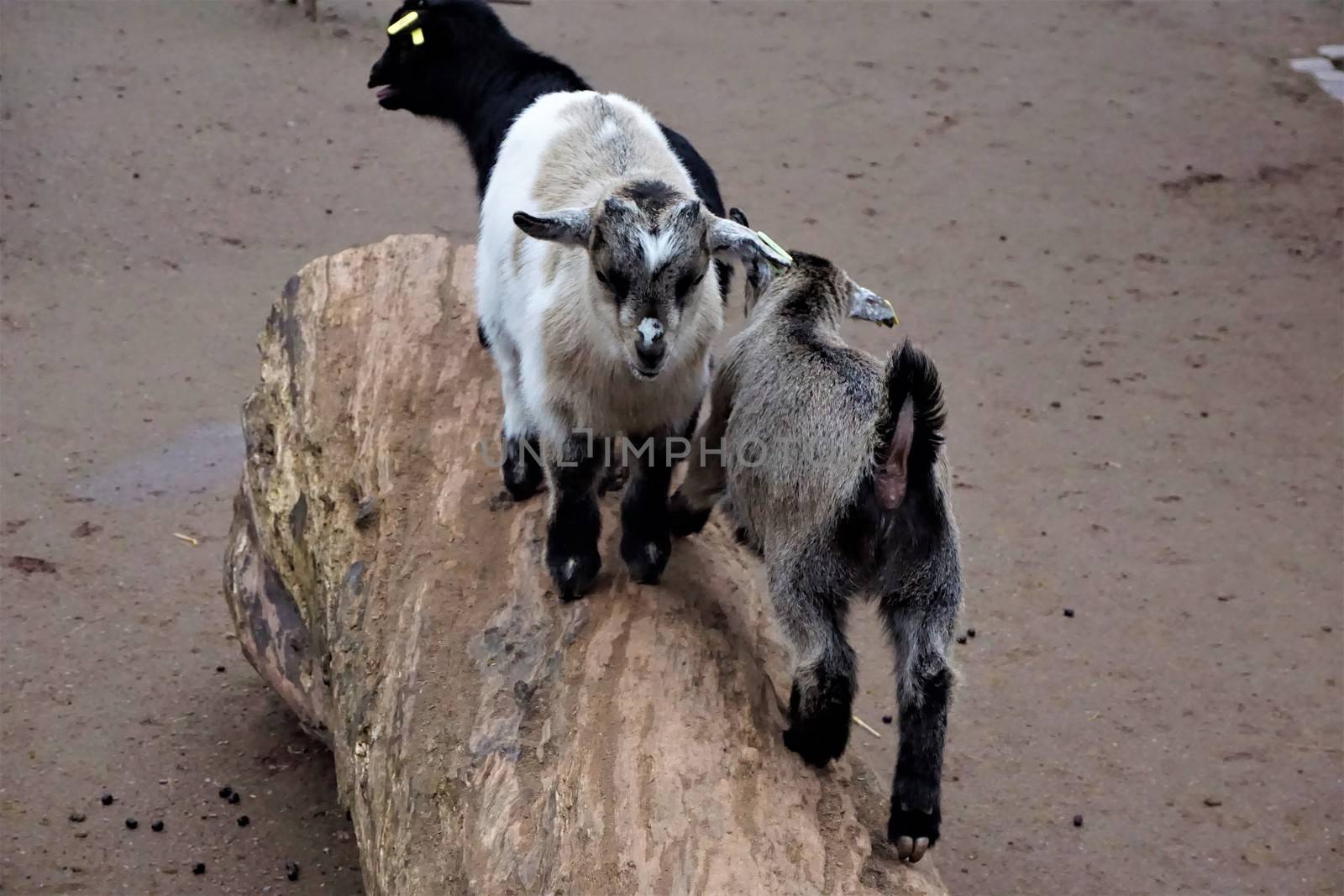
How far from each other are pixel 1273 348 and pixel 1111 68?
4.00m

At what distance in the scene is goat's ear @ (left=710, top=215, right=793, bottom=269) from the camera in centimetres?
343

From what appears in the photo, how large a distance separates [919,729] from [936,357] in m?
4.40

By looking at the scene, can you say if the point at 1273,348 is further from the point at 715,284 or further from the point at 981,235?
the point at 715,284

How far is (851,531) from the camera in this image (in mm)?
3182

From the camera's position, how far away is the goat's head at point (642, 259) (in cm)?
325

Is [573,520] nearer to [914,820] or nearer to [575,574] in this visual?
[575,574]

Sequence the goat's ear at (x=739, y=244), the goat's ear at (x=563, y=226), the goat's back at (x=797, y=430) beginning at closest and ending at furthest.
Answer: the goat's back at (x=797, y=430) < the goat's ear at (x=563, y=226) < the goat's ear at (x=739, y=244)

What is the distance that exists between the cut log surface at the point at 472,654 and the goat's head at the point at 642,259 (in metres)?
0.70

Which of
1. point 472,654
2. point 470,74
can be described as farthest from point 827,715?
point 470,74

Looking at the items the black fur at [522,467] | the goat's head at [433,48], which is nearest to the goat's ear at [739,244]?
the black fur at [522,467]

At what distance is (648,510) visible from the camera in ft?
12.0

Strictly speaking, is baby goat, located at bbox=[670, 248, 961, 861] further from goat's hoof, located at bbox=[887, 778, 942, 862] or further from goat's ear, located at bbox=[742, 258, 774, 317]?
goat's ear, located at bbox=[742, 258, 774, 317]

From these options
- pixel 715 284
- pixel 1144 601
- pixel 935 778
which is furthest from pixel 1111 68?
pixel 935 778

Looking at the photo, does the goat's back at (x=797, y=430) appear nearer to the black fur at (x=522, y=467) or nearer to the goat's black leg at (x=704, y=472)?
the goat's black leg at (x=704, y=472)
